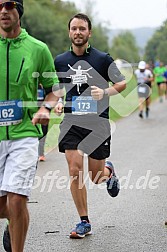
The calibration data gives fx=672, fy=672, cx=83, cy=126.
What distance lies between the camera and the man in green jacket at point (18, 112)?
495cm

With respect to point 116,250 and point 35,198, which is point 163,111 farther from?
point 116,250

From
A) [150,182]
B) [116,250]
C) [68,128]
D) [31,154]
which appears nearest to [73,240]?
[116,250]

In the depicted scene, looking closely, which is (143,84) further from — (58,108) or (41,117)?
(41,117)

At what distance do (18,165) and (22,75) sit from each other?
67cm

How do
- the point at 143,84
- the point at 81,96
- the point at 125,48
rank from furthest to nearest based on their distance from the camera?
the point at 125,48 < the point at 143,84 < the point at 81,96

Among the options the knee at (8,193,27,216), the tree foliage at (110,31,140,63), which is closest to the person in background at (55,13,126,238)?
the knee at (8,193,27,216)

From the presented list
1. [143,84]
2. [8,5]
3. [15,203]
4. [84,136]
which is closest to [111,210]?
[84,136]

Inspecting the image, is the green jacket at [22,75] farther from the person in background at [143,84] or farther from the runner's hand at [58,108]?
the person in background at [143,84]

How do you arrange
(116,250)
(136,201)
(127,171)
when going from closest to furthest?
(116,250)
(136,201)
(127,171)

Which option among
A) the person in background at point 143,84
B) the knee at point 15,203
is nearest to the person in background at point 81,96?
the knee at point 15,203

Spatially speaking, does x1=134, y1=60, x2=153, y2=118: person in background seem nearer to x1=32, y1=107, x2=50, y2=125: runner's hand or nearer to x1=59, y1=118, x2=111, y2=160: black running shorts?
x1=59, y1=118, x2=111, y2=160: black running shorts

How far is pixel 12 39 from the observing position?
500 centimetres

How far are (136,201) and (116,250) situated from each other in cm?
222

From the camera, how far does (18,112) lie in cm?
→ 504
